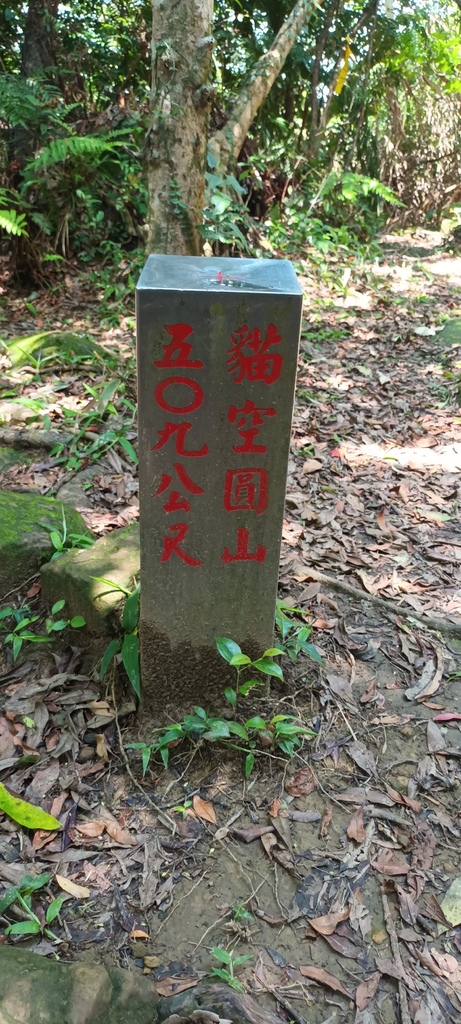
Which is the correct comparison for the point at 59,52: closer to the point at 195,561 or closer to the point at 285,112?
the point at 285,112

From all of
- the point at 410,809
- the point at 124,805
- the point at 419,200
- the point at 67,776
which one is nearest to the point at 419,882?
the point at 410,809

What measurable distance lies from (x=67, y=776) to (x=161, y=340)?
141 cm

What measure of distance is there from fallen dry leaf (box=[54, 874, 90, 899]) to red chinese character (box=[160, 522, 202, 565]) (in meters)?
0.93

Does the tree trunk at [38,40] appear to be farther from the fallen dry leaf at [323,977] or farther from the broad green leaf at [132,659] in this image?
the fallen dry leaf at [323,977]

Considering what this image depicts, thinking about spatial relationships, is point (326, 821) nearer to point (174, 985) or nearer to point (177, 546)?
point (174, 985)

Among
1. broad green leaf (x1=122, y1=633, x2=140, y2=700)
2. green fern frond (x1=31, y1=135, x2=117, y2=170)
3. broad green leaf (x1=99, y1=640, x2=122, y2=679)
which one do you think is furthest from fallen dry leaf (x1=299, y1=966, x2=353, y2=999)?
green fern frond (x1=31, y1=135, x2=117, y2=170)

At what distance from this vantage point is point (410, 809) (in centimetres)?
207

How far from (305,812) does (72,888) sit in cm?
72

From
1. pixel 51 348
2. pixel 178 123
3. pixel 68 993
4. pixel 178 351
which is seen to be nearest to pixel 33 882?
pixel 68 993

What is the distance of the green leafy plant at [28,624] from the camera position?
7.93 feet

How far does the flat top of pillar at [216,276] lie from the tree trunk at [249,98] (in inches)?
150

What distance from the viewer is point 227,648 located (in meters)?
2.06

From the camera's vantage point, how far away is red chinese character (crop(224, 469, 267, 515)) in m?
1.88

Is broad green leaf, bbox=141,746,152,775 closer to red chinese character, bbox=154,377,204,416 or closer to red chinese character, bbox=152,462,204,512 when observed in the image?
red chinese character, bbox=152,462,204,512
